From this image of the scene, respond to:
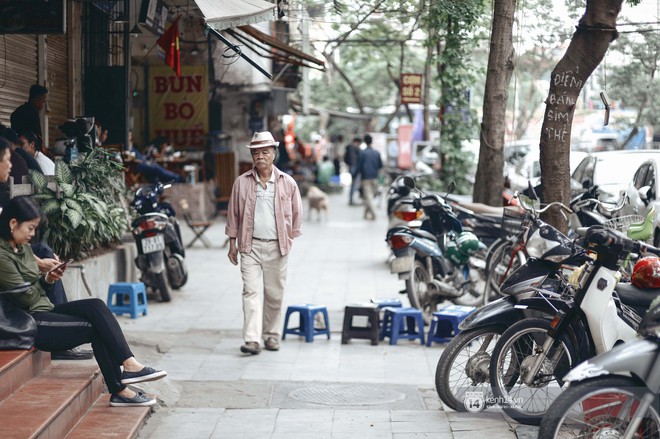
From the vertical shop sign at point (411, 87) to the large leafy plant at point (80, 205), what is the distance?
11592 millimetres

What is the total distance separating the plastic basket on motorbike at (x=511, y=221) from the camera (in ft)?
34.2

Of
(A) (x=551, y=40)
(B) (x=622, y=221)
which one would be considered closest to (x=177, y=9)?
(A) (x=551, y=40)

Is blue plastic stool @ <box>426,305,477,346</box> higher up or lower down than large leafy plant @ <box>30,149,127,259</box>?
lower down

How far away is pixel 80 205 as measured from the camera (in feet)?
29.5

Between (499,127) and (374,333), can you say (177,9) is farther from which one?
(374,333)

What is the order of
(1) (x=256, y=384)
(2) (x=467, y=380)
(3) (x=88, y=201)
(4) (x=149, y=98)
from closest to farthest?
(2) (x=467, y=380) < (1) (x=256, y=384) < (3) (x=88, y=201) < (4) (x=149, y=98)

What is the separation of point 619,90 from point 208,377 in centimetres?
1041

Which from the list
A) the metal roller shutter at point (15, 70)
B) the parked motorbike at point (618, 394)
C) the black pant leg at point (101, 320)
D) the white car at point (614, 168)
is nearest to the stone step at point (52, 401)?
the black pant leg at point (101, 320)

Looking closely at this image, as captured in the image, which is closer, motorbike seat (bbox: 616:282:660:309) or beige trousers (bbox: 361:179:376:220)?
motorbike seat (bbox: 616:282:660:309)

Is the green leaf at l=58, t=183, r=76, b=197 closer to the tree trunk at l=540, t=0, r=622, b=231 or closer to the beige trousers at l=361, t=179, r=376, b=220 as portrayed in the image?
the tree trunk at l=540, t=0, r=622, b=231

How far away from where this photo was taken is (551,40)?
12367mm

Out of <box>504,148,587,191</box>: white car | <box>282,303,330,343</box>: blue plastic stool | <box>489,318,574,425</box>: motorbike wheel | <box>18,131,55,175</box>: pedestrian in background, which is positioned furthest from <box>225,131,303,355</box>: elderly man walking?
<box>504,148,587,191</box>: white car

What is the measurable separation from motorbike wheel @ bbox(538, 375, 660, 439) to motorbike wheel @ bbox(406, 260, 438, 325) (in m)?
5.27

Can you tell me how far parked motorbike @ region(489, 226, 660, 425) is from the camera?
549cm
